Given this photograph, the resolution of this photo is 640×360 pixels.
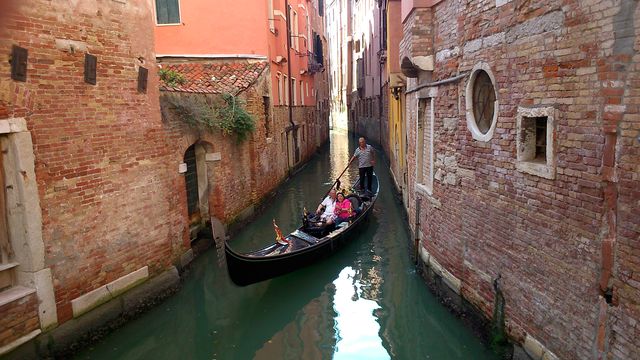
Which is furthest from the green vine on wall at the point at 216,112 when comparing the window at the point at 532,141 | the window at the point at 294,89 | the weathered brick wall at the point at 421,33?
the window at the point at 294,89

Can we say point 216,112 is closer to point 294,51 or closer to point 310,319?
point 310,319

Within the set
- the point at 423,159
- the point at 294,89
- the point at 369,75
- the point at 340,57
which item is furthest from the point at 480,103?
the point at 340,57

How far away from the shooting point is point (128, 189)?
583 centimetres

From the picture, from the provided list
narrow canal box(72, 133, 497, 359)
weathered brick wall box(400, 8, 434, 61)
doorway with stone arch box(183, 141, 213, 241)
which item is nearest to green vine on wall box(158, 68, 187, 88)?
doorway with stone arch box(183, 141, 213, 241)

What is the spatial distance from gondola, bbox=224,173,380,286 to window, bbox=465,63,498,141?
3.15 meters

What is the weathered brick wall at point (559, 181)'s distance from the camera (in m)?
3.07

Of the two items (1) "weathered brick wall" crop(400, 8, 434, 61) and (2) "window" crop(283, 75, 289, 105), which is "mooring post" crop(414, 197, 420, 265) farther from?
(2) "window" crop(283, 75, 289, 105)

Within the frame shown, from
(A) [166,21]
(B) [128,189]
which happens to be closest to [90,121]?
(B) [128,189]

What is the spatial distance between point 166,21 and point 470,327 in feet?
33.0

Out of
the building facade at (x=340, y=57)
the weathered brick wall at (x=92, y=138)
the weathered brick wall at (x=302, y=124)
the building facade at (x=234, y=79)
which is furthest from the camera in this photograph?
the building facade at (x=340, y=57)

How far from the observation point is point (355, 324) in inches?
236

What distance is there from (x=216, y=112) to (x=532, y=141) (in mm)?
6008

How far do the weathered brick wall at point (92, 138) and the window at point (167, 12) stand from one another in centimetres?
575

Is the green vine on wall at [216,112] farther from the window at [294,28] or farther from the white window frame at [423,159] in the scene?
the window at [294,28]
